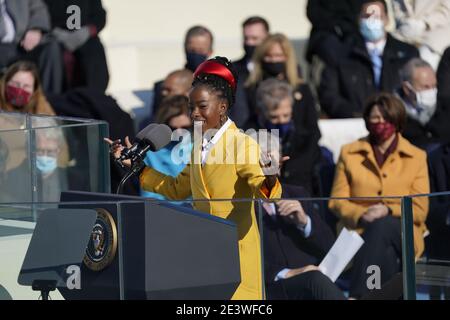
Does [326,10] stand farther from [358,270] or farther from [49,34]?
[358,270]

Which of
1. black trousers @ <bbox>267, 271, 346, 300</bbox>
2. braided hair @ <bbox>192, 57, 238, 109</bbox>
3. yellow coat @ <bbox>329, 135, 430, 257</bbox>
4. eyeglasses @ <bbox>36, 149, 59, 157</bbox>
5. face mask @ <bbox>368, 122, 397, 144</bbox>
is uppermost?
braided hair @ <bbox>192, 57, 238, 109</bbox>

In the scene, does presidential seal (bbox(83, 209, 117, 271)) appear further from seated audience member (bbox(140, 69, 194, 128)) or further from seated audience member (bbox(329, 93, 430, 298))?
seated audience member (bbox(140, 69, 194, 128))

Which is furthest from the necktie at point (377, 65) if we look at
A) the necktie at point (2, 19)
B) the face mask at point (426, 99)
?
the necktie at point (2, 19)

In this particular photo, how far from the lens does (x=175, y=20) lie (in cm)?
1324

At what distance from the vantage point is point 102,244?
534cm

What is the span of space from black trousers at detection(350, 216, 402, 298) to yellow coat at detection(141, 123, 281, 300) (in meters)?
0.40

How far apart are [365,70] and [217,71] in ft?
13.8

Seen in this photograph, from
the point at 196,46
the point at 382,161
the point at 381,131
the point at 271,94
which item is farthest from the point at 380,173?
the point at 196,46

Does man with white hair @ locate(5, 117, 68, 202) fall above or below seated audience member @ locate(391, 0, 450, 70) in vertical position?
below

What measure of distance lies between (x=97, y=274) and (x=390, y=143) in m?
3.43

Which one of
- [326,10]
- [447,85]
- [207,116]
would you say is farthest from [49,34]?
[207,116]

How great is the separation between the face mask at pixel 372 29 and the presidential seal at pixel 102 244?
4.91 metres

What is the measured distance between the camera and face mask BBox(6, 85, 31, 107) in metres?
8.95

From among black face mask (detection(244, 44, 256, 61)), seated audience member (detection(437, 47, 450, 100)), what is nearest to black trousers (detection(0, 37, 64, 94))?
black face mask (detection(244, 44, 256, 61))
